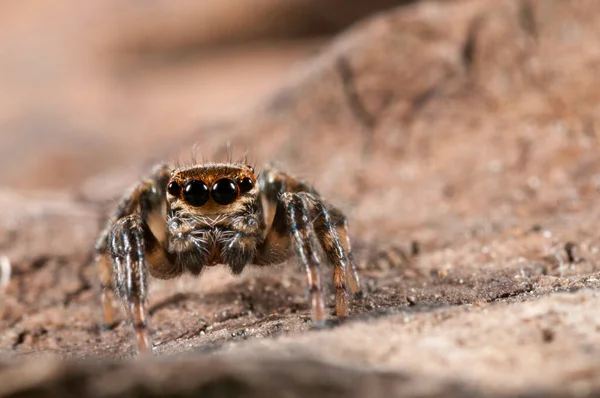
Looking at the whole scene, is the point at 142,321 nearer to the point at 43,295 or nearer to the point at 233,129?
the point at 43,295

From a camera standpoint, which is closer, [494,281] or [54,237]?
[494,281]

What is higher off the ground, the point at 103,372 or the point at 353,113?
the point at 353,113

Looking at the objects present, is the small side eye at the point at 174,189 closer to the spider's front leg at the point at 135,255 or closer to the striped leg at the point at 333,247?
the spider's front leg at the point at 135,255

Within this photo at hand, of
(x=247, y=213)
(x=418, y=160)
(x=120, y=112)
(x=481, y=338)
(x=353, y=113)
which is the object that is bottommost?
(x=481, y=338)

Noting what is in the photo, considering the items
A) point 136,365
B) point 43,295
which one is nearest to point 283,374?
point 136,365

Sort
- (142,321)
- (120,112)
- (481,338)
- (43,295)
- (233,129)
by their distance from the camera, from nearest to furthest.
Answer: (481,338) → (142,321) → (43,295) → (233,129) → (120,112)

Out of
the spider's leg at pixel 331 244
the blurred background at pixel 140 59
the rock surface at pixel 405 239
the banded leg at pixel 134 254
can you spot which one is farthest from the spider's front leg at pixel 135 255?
the blurred background at pixel 140 59
